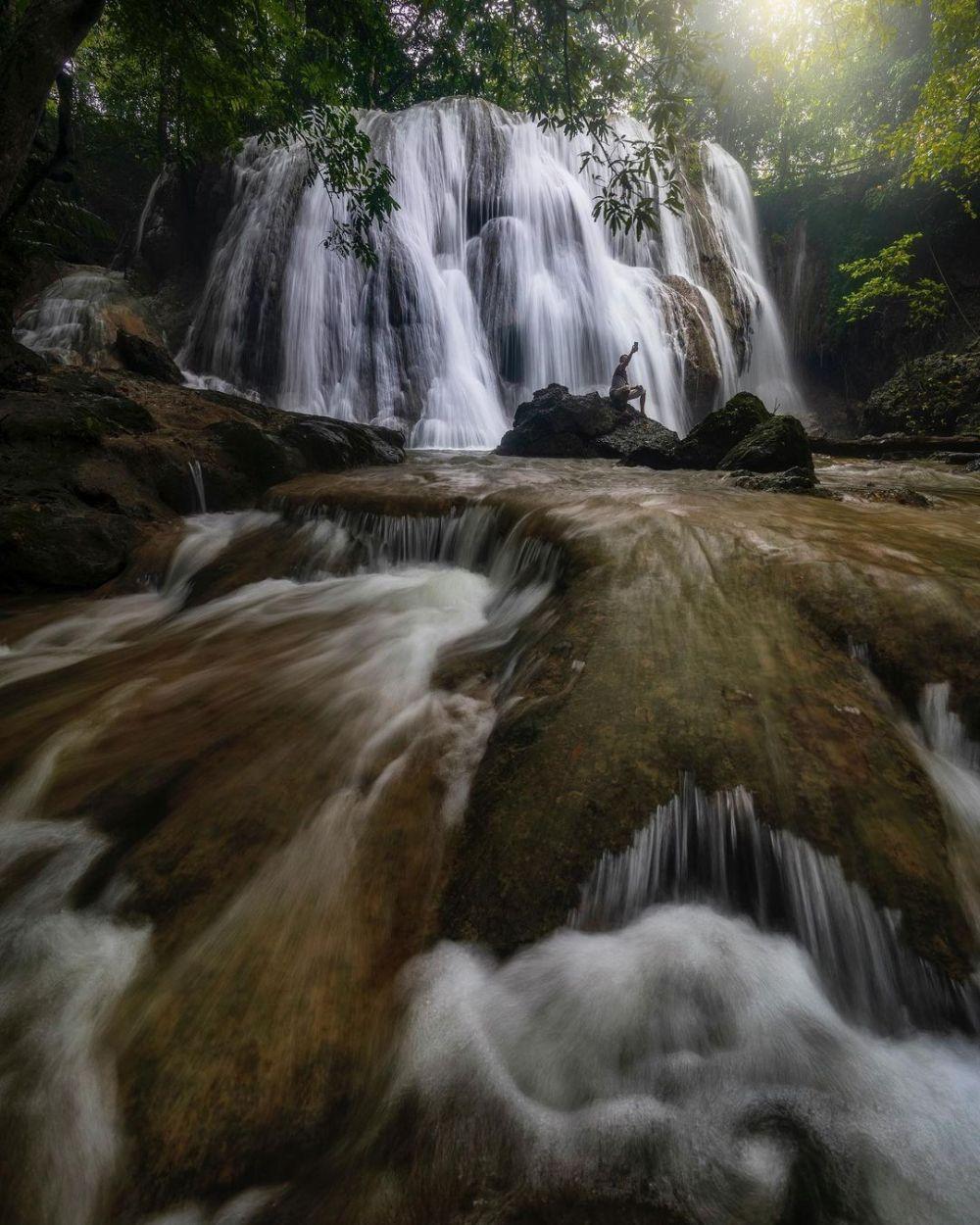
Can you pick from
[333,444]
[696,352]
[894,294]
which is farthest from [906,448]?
[333,444]

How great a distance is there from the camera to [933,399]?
1016cm

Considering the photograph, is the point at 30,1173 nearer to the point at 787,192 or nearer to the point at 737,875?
the point at 737,875

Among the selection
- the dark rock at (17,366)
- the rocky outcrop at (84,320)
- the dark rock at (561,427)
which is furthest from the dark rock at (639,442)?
the rocky outcrop at (84,320)

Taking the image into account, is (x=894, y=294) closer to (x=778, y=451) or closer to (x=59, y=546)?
(x=778, y=451)

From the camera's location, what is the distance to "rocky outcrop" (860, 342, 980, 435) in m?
9.70

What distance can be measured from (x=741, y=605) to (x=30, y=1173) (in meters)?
2.60

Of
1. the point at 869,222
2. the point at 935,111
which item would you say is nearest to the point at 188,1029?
the point at 935,111

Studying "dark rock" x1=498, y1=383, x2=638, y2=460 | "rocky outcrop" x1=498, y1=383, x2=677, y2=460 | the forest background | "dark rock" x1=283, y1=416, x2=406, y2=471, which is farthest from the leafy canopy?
"dark rock" x1=283, y1=416, x2=406, y2=471

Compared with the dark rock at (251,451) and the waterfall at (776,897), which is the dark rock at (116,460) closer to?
the dark rock at (251,451)

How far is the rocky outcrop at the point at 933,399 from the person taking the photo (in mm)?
9703

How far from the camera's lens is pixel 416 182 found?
12664mm

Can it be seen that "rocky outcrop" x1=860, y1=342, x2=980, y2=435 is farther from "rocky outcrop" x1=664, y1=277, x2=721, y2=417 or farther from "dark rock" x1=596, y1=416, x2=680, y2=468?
"dark rock" x1=596, y1=416, x2=680, y2=468

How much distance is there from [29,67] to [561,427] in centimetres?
673

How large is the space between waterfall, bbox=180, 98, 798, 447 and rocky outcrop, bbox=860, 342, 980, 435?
3.90 meters
